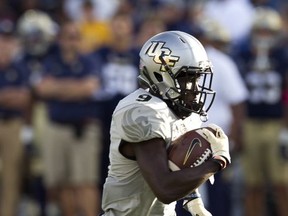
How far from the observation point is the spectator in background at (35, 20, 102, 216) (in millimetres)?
9391

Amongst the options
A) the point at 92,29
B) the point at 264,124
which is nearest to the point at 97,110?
the point at 264,124

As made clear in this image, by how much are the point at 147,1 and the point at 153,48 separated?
7425 millimetres

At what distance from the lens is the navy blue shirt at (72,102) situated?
940cm

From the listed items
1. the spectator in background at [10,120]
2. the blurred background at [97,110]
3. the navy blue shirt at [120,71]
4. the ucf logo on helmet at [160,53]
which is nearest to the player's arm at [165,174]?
the ucf logo on helmet at [160,53]

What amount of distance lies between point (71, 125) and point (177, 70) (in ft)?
15.6

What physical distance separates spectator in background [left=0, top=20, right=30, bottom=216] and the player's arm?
16.9 ft

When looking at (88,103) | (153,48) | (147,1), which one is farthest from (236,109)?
(153,48)

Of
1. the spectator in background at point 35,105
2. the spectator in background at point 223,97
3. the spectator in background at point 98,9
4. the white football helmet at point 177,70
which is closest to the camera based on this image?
the white football helmet at point 177,70

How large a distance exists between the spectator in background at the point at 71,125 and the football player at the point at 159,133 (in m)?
4.48

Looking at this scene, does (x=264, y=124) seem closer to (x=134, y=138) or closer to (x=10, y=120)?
(x=10, y=120)

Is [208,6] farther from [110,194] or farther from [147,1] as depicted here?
[110,194]

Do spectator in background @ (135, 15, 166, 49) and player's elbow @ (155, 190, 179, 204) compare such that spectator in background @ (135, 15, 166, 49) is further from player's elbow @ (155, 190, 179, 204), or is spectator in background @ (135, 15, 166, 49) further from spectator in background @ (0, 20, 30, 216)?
player's elbow @ (155, 190, 179, 204)

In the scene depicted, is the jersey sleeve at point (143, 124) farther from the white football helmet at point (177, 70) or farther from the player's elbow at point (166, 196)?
the player's elbow at point (166, 196)

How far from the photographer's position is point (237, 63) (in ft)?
33.3
